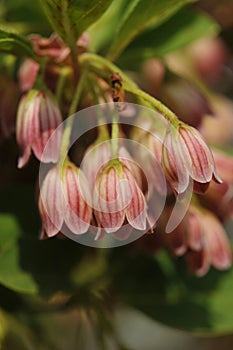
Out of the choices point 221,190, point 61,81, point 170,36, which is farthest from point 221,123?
point 61,81

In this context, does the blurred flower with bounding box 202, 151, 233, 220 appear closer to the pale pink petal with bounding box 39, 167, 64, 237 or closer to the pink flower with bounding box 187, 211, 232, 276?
the pink flower with bounding box 187, 211, 232, 276

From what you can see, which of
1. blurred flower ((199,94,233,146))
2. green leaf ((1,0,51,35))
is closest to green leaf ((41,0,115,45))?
green leaf ((1,0,51,35))

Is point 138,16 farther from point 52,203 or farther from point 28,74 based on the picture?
point 52,203

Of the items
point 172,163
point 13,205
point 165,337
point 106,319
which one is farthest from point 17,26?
point 165,337

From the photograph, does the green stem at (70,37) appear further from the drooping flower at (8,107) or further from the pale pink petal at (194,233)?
the pale pink petal at (194,233)

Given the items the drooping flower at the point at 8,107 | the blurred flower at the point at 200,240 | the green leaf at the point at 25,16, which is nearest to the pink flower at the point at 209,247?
the blurred flower at the point at 200,240
